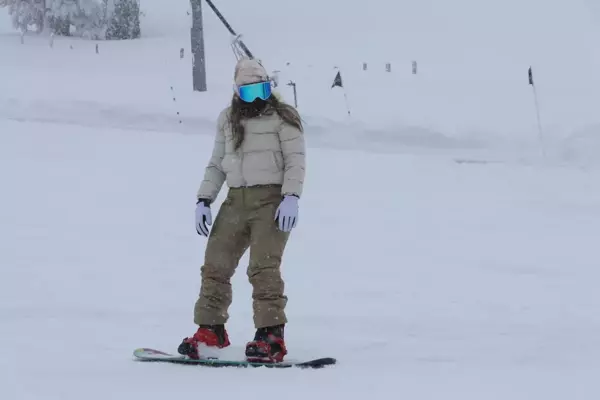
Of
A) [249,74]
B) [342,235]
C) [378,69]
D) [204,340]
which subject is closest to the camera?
[204,340]

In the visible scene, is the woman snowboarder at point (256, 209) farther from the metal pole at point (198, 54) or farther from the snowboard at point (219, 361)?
the metal pole at point (198, 54)

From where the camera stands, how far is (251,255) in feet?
17.0

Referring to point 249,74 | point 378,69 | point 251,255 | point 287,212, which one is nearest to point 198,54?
point 378,69

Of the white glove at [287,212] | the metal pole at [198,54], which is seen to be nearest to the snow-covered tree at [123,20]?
the metal pole at [198,54]

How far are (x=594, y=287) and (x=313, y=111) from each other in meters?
14.5

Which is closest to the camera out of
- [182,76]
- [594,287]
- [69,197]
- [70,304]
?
[70,304]

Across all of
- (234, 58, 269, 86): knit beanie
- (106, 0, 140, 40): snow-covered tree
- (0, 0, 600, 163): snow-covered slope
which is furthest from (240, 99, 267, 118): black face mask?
(106, 0, 140, 40): snow-covered tree

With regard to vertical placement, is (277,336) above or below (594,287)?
above

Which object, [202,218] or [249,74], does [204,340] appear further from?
[249,74]

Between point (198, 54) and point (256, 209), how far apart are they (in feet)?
65.6

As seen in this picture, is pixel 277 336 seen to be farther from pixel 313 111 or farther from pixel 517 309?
pixel 313 111

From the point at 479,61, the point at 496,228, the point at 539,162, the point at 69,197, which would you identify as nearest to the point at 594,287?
the point at 496,228

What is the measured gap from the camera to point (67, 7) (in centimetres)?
3569

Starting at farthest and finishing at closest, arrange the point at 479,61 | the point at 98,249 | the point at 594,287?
the point at 479,61, the point at 98,249, the point at 594,287
